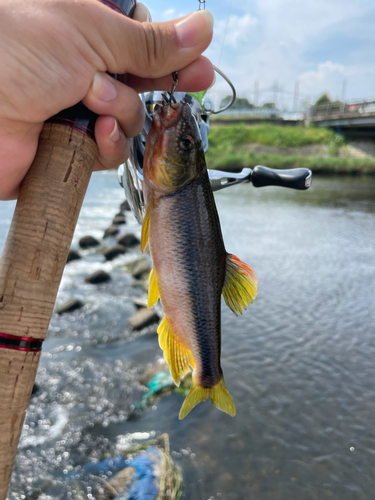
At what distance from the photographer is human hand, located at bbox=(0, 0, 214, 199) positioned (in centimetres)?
121

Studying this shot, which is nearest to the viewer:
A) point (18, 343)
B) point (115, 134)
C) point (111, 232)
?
point (18, 343)

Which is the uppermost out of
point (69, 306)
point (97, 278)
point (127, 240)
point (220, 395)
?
point (220, 395)

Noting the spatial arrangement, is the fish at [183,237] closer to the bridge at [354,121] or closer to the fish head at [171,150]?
the fish head at [171,150]

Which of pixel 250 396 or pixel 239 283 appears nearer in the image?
pixel 239 283

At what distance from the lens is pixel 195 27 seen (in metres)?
1.33

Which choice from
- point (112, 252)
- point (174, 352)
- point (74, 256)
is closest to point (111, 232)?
point (112, 252)

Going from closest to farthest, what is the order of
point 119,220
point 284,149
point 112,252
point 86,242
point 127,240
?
point 112,252
point 86,242
point 127,240
point 119,220
point 284,149

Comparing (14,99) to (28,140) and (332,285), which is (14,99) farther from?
(332,285)

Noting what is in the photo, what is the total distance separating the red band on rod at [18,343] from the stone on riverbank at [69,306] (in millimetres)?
6469

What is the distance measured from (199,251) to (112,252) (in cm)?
953

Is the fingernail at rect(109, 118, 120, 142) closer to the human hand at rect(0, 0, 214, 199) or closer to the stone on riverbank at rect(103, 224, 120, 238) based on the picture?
the human hand at rect(0, 0, 214, 199)

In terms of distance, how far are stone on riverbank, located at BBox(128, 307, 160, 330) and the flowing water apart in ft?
0.59

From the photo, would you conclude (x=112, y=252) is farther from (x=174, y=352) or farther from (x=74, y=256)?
(x=174, y=352)

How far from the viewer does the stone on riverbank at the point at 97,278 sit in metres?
8.89
